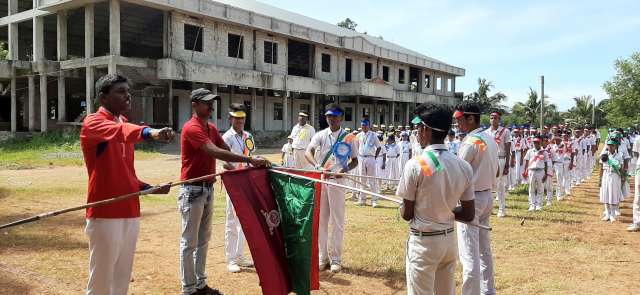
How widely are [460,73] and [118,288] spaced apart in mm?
51723

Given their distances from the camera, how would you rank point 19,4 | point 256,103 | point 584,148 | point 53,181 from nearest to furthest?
1. point 53,181
2. point 584,148
3. point 19,4
4. point 256,103

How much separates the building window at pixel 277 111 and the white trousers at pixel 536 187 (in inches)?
993

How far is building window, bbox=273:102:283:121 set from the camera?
3459 cm

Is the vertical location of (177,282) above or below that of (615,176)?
below

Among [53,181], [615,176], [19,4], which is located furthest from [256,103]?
[615,176]

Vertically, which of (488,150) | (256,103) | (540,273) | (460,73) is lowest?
(540,273)

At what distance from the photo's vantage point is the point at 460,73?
5150cm

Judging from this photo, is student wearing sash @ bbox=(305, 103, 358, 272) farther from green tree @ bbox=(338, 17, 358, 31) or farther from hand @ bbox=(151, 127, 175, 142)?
green tree @ bbox=(338, 17, 358, 31)

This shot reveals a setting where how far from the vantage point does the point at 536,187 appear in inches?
435

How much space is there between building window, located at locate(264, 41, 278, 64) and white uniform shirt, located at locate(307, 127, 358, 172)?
85.6 feet

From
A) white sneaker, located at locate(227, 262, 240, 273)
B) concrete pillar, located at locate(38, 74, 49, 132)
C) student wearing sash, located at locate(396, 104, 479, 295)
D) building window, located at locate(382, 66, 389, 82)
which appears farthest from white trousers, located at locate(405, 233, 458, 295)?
building window, located at locate(382, 66, 389, 82)

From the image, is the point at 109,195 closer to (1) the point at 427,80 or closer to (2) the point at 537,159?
(2) the point at 537,159

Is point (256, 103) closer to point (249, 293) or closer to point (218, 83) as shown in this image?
point (218, 83)

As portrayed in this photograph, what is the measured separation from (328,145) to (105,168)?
3.27 metres
